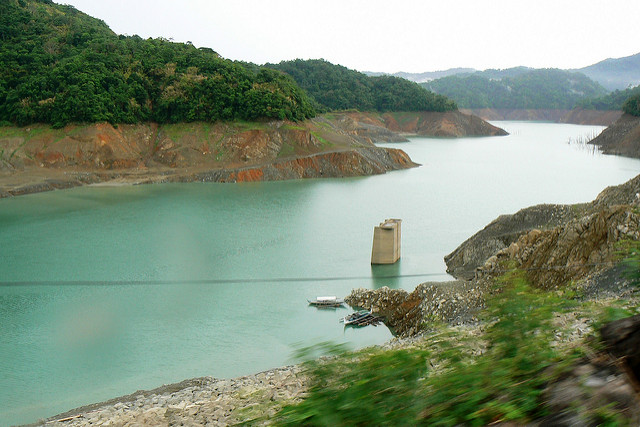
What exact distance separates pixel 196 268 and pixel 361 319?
30.9 ft

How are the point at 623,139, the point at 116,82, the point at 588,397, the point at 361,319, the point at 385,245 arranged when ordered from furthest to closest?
the point at 623,139 → the point at 116,82 → the point at 385,245 → the point at 361,319 → the point at 588,397

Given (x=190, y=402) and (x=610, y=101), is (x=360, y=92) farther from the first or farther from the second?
(x=190, y=402)

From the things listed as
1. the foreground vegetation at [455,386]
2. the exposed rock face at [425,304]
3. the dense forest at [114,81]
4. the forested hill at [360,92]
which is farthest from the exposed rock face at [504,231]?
the forested hill at [360,92]

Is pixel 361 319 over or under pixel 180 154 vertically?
under

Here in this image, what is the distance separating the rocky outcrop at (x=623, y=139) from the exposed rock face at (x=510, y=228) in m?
56.4

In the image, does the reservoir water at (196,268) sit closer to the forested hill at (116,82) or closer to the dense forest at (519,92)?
the forested hill at (116,82)

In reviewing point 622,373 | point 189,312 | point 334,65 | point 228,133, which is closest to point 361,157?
point 228,133

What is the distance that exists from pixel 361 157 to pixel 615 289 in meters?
41.8

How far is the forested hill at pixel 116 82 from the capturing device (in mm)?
51594

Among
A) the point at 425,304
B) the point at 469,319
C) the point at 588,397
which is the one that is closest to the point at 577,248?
A: the point at 469,319

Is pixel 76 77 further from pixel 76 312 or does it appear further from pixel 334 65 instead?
pixel 334 65

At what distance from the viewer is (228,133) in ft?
179

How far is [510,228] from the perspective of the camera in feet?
75.9

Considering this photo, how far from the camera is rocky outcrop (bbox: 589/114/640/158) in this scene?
237ft
